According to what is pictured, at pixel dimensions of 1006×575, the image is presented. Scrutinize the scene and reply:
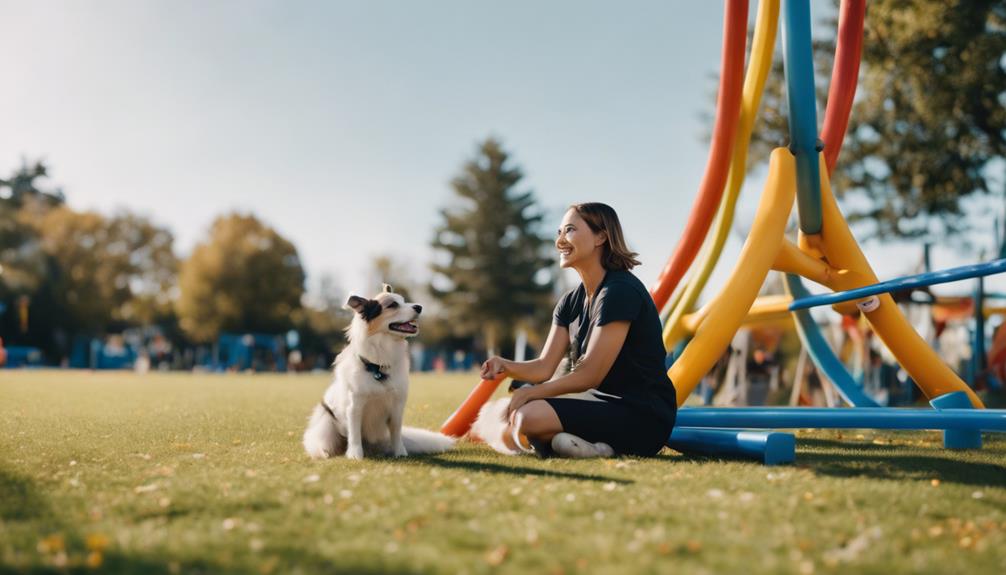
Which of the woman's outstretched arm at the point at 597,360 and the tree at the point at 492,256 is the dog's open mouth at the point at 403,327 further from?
the tree at the point at 492,256

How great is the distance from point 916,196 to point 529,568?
2519 centimetres

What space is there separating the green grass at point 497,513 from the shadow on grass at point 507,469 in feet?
0.06

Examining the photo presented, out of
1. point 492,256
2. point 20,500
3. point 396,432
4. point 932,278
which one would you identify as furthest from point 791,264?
point 492,256

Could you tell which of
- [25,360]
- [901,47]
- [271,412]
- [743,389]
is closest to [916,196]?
[901,47]

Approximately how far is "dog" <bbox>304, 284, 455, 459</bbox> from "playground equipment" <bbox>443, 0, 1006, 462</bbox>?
1187mm

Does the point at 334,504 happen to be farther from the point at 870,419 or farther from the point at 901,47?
the point at 901,47

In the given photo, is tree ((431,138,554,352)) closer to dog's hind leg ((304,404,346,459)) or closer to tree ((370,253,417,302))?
tree ((370,253,417,302))

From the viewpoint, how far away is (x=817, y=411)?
579 cm

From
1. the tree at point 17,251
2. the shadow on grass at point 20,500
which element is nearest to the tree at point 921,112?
the shadow on grass at point 20,500

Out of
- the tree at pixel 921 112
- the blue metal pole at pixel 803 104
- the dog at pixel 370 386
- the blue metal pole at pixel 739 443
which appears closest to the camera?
the blue metal pole at pixel 739 443

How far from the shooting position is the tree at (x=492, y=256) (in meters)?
52.5

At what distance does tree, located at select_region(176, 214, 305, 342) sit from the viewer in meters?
54.5

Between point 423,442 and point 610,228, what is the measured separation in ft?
7.28

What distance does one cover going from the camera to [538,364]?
5.87 meters
